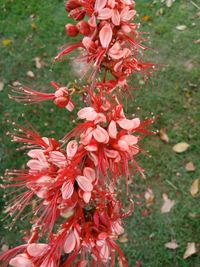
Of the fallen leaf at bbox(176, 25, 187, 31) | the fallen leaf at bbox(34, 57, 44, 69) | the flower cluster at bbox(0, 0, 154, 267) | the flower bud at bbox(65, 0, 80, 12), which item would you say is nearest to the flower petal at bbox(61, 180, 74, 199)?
the flower cluster at bbox(0, 0, 154, 267)

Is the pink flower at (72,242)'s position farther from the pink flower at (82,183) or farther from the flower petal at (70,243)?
the pink flower at (82,183)

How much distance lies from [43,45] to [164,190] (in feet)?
6.88

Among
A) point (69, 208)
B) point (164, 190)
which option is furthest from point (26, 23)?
point (69, 208)

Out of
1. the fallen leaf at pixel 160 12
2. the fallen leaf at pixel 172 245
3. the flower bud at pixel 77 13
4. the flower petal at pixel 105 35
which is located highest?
the flower bud at pixel 77 13

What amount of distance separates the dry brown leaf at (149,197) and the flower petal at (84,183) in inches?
72.8

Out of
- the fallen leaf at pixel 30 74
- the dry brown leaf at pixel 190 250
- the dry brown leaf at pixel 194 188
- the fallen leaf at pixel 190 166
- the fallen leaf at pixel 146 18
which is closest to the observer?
the dry brown leaf at pixel 190 250

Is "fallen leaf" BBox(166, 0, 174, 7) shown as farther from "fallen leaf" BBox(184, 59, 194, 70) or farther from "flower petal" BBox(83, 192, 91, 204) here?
"flower petal" BBox(83, 192, 91, 204)

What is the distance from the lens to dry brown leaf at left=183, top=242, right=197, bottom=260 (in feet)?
9.32

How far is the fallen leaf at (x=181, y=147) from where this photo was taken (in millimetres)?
3304

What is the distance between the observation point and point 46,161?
4.56 feet

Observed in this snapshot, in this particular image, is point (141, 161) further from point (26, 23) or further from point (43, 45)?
point (26, 23)

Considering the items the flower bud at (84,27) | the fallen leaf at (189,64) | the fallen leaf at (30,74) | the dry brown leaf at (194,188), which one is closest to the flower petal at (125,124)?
the flower bud at (84,27)

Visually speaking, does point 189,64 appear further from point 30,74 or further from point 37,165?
point 37,165

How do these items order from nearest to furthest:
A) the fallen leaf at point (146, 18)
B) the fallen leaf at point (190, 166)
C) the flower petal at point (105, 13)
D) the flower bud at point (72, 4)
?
the flower petal at point (105, 13) → the flower bud at point (72, 4) → the fallen leaf at point (190, 166) → the fallen leaf at point (146, 18)
